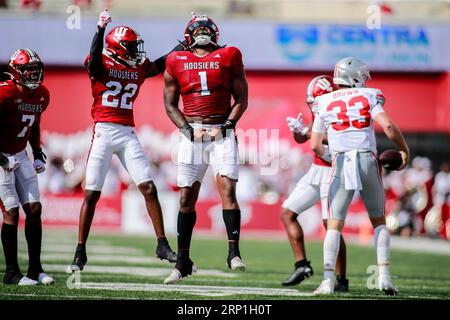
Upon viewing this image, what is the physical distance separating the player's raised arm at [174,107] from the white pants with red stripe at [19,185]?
1.52m

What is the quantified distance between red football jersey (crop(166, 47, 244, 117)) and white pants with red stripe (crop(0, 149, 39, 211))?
1.69 m

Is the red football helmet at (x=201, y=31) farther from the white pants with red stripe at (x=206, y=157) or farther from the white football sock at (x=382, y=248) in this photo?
the white football sock at (x=382, y=248)

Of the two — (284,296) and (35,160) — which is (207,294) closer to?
(284,296)

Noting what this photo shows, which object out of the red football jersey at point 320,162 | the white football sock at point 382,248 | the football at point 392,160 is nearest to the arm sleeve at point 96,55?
the red football jersey at point 320,162

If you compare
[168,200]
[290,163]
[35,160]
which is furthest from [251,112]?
[35,160]

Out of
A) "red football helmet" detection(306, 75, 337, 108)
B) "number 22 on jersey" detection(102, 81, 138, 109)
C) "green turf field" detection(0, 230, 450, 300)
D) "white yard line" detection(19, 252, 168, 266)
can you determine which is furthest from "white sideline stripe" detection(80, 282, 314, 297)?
"white yard line" detection(19, 252, 168, 266)

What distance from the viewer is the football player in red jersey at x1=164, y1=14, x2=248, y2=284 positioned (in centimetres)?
821

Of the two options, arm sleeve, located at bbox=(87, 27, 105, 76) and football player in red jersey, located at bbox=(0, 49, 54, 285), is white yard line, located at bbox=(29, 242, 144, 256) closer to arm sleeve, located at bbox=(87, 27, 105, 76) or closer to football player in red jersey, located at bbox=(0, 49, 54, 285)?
football player in red jersey, located at bbox=(0, 49, 54, 285)

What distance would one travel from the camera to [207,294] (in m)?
7.93

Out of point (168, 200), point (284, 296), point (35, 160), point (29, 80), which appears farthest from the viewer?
point (168, 200)

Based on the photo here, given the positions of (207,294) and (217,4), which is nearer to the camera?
(207,294)

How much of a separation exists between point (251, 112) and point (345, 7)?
4.91 metres

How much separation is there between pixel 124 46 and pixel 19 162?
1.54 metres

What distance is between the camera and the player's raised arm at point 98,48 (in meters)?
8.16
